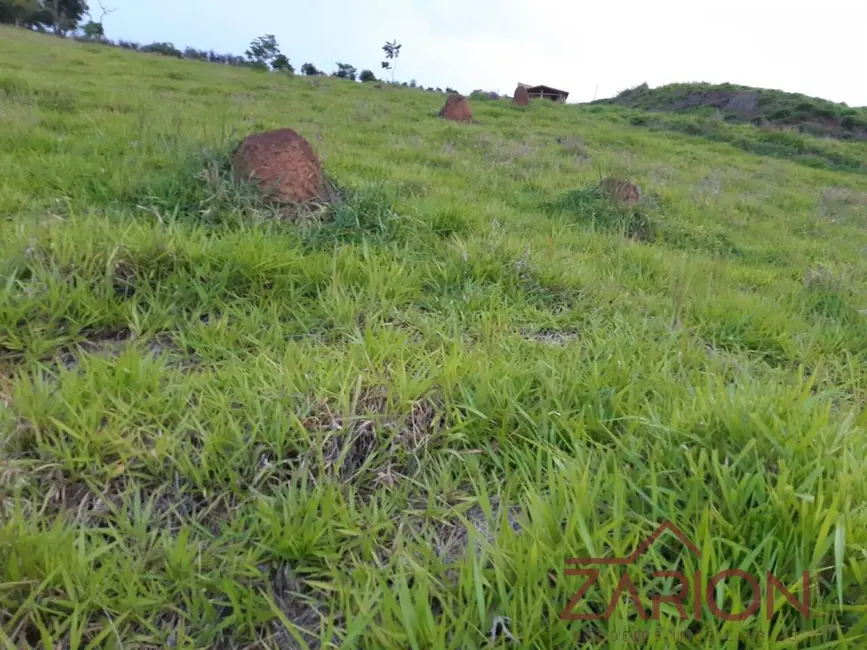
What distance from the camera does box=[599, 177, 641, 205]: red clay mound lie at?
6074 millimetres

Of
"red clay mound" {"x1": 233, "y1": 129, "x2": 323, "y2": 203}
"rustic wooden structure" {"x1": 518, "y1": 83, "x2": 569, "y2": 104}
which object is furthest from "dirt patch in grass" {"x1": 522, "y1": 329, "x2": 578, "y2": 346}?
"rustic wooden structure" {"x1": 518, "y1": 83, "x2": 569, "y2": 104}

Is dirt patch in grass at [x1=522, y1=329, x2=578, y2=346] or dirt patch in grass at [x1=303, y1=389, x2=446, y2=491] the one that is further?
dirt patch in grass at [x1=522, y1=329, x2=578, y2=346]

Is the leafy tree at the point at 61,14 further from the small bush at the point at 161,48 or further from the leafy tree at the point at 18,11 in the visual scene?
the small bush at the point at 161,48

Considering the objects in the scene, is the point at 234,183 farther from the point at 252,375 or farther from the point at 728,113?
the point at 728,113

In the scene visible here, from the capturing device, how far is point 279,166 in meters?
3.78

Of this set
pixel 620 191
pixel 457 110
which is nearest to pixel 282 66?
pixel 457 110

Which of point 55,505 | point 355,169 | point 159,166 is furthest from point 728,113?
point 55,505

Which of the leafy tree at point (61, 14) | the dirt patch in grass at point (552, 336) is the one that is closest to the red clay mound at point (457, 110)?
the dirt patch in grass at point (552, 336)

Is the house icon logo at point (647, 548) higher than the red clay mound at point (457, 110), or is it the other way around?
the red clay mound at point (457, 110)

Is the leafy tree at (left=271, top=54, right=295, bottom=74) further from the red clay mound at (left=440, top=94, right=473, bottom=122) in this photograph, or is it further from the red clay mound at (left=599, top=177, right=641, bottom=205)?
the red clay mound at (left=599, top=177, right=641, bottom=205)

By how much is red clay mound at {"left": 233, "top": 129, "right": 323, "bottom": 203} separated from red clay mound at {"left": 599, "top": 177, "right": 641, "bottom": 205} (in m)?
3.71

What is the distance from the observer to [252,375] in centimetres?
212

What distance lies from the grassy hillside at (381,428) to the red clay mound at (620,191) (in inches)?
84.6

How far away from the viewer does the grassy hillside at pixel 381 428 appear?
129 centimetres
